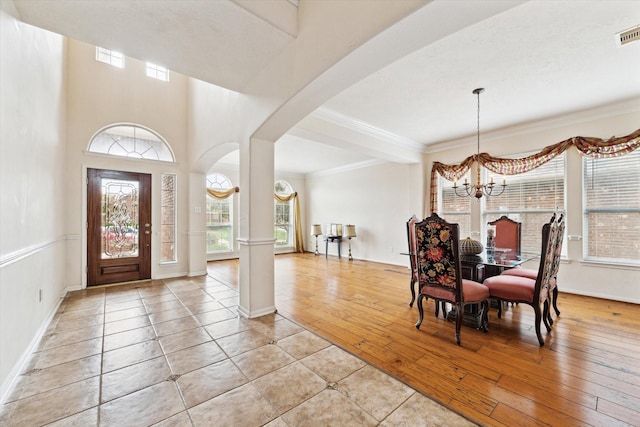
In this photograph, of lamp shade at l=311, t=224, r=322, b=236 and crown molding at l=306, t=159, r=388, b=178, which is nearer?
crown molding at l=306, t=159, r=388, b=178

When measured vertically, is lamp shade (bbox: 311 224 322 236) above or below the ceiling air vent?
below

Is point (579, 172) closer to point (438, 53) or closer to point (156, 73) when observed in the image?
point (438, 53)

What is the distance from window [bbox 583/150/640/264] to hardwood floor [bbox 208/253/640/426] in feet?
2.32

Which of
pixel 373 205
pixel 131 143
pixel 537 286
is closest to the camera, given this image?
pixel 537 286

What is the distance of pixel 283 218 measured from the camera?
8812mm

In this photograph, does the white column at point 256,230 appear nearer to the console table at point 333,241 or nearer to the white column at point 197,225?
the white column at point 197,225

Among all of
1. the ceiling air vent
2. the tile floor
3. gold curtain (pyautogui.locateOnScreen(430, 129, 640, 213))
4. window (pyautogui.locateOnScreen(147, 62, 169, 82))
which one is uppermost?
window (pyautogui.locateOnScreen(147, 62, 169, 82))

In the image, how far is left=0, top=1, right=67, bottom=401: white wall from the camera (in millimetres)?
1762

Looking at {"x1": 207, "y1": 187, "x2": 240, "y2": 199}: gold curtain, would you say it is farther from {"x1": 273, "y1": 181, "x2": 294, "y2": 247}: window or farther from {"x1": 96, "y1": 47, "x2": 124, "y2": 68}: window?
{"x1": 96, "y1": 47, "x2": 124, "y2": 68}: window

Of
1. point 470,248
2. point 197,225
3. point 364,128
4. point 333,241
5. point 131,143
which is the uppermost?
point 364,128

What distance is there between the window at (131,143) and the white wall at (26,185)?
Result: 95cm

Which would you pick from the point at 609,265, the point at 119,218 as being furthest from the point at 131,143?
the point at 609,265

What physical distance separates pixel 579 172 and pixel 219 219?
25.1 feet

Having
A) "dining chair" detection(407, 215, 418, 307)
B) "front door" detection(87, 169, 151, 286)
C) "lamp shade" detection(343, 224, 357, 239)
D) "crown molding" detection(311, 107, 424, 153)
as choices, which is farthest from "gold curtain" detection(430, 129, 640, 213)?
"front door" detection(87, 169, 151, 286)
